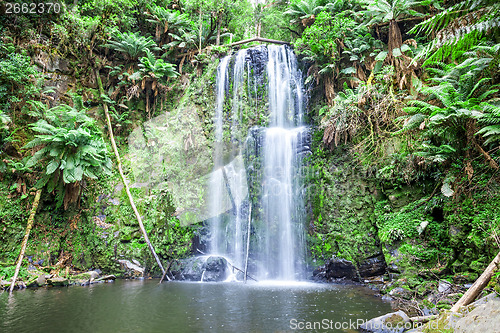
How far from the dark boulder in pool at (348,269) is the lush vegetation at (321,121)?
10.0 inches

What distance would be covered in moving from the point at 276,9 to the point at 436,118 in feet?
46.4

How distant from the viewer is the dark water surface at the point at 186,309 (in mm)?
4324

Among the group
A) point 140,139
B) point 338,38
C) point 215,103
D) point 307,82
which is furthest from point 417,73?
point 140,139

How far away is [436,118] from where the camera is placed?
18.1 feet

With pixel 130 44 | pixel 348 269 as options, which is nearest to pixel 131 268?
pixel 348 269

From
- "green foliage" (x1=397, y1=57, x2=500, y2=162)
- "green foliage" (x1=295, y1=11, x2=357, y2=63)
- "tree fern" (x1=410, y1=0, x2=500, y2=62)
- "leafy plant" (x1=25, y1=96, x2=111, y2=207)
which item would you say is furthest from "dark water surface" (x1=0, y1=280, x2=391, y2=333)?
"green foliage" (x1=295, y1=11, x2=357, y2=63)

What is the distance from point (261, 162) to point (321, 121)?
2.77 m

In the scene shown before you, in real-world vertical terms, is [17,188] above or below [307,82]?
below

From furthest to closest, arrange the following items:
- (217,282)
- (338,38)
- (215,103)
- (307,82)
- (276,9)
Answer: (276,9) → (215,103) → (307,82) → (338,38) → (217,282)

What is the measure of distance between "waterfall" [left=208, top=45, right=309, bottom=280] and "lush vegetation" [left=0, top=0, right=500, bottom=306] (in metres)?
0.68

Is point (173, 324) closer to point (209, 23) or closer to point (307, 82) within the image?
point (307, 82)

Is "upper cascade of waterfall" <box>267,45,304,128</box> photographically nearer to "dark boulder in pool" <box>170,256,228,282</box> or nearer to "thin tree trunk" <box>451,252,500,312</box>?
"dark boulder in pool" <box>170,256,228,282</box>

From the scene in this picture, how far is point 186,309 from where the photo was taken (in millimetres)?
5254

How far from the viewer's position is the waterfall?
32.2ft
